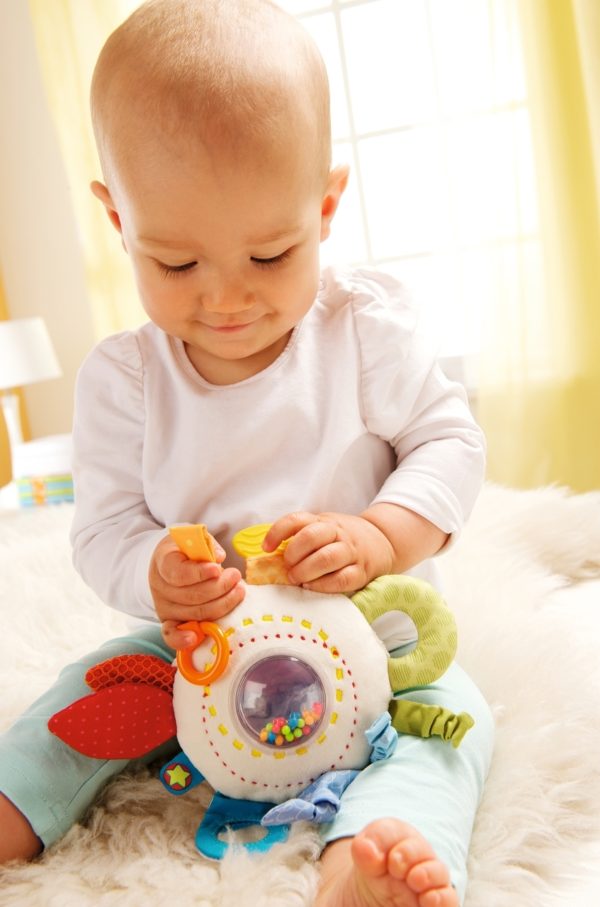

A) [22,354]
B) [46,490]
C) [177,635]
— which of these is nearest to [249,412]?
[177,635]

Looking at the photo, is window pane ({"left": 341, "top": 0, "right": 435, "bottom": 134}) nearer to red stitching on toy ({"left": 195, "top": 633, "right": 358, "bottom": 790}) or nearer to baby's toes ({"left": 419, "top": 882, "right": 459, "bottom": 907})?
red stitching on toy ({"left": 195, "top": 633, "right": 358, "bottom": 790})

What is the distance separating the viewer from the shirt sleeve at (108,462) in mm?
1061

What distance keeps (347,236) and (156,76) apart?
7.26 feet

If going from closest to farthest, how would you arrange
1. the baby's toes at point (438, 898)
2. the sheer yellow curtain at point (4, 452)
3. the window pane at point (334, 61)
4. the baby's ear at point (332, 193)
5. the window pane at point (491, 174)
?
the baby's toes at point (438, 898) < the baby's ear at point (332, 193) < the window pane at point (491, 174) < the window pane at point (334, 61) < the sheer yellow curtain at point (4, 452)

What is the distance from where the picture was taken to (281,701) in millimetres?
792

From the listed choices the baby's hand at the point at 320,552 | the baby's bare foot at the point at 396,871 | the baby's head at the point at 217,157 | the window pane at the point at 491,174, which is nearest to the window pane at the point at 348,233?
→ the window pane at the point at 491,174

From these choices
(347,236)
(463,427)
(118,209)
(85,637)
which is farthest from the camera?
(347,236)

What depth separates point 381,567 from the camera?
35.2 inches

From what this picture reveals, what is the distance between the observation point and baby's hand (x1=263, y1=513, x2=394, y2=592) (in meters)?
0.83

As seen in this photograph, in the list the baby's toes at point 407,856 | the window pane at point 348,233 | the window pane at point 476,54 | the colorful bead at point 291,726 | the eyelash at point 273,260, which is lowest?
the baby's toes at point 407,856

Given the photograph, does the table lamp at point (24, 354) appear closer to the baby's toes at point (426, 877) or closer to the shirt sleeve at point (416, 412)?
the shirt sleeve at point (416, 412)

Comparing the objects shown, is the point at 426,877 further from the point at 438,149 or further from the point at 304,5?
the point at 304,5

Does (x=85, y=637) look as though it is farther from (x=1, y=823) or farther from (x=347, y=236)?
(x=347, y=236)

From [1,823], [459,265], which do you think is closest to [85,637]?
[1,823]
